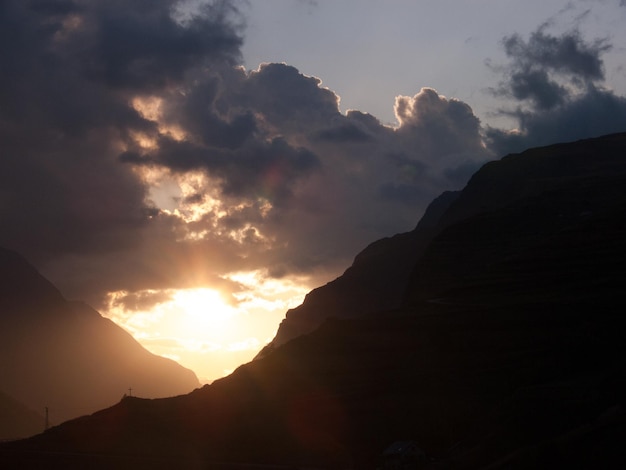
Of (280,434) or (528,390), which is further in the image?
(280,434)

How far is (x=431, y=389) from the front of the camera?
104 m

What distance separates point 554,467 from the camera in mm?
59906

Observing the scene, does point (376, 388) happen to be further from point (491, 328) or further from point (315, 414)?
point (491, 328)

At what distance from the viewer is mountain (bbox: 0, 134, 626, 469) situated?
80.6m

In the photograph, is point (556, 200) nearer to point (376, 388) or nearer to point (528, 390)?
point (376, 388)

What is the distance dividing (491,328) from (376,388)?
60.1ft

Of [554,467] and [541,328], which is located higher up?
[541,328]

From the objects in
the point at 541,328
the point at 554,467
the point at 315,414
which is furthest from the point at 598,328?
the point at 554,467

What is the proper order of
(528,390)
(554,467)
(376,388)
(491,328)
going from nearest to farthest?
(554,467)
(528,390)
(376,388)
(491,328)

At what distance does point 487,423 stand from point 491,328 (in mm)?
33496

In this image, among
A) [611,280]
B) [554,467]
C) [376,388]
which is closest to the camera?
[554,467]

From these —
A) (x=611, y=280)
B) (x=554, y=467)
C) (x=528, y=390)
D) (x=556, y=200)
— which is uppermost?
(x=556, y=200)

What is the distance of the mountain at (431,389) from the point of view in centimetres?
8056

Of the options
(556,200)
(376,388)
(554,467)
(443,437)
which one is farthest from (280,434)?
(556,200)
